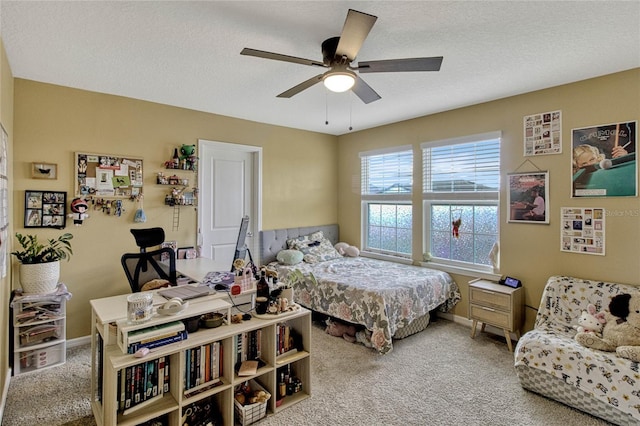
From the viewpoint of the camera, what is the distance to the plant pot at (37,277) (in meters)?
2.64

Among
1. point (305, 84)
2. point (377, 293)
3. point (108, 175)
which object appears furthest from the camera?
point (108, 175)

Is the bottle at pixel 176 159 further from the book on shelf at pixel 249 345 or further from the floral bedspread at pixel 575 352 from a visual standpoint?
the floral bedspread at pixel 575 352

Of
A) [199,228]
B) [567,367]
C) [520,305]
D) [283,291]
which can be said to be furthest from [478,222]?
[199,228]

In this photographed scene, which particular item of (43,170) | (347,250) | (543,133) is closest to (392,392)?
(347,250)

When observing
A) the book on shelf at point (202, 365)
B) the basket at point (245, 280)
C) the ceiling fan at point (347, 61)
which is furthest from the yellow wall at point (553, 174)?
the book on shelf at point (202, 365)

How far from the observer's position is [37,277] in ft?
8.75

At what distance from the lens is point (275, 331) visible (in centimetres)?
216

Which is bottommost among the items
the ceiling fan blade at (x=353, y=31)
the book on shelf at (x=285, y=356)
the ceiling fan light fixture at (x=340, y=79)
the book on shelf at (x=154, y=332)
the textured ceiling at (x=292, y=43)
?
the book on shelf at (x=285, y=356)

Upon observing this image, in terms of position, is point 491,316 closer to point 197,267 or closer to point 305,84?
point 305,84

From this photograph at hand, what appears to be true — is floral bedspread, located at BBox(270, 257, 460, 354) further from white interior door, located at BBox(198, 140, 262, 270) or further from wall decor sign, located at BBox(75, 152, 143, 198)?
wall decor sign, located at BBox(75, 152, 143, 198)

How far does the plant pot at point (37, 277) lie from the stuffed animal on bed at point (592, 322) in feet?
14.4

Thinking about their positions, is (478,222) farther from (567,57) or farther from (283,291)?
(283,291)

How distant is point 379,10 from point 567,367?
2696mm

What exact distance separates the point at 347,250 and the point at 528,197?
2.49 metres
